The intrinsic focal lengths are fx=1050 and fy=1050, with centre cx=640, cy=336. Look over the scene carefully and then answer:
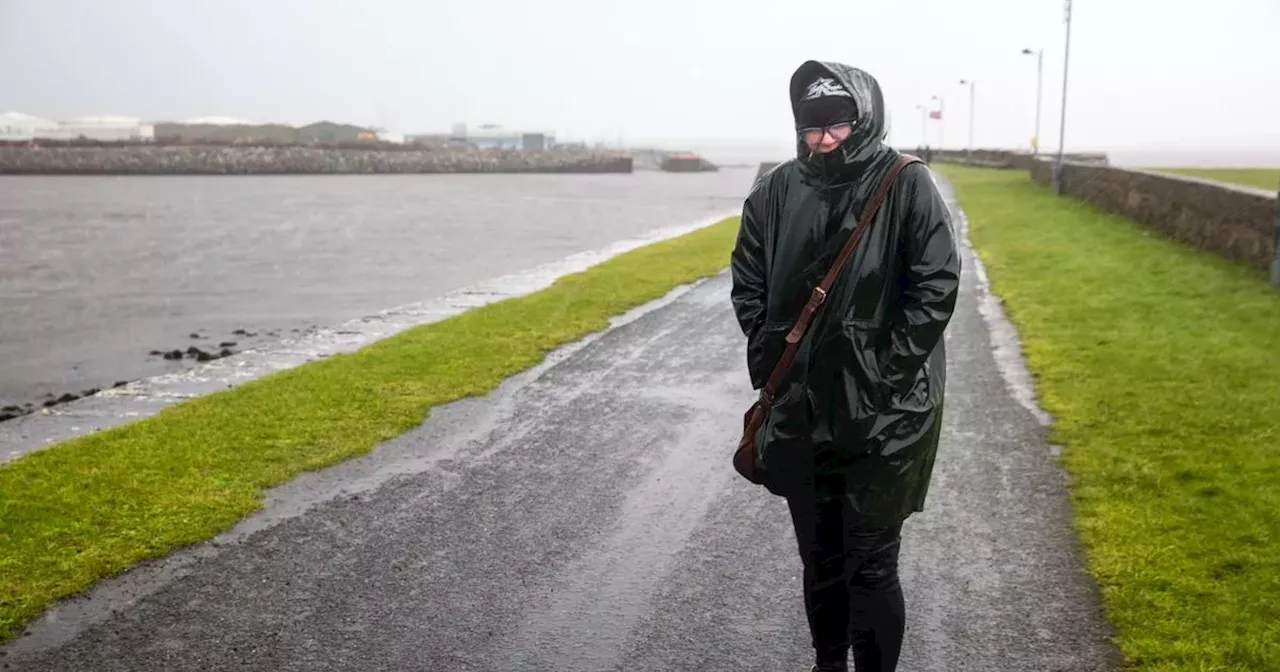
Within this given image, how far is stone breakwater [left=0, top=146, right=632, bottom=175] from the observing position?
106m

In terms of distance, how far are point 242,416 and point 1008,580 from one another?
580 cm

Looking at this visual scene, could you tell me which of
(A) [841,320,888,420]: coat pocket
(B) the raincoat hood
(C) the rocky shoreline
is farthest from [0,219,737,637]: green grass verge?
(B) the raincoat hood

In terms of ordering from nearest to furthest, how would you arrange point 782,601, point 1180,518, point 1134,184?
1. point 782,601
2. point 1180,518
3. point 1134,184

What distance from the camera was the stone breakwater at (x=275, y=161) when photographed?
10625 cm

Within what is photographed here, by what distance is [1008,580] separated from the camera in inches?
190

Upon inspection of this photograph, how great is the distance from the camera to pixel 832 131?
10.4 ft

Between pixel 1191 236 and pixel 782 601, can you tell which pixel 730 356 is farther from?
pixel 1191 236

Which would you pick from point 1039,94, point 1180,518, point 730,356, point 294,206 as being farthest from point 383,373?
point 1039,94

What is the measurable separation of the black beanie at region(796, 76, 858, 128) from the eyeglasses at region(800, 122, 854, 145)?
0.4 inches

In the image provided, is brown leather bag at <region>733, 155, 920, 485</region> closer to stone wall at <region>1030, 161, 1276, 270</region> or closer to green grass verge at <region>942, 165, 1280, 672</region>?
green grass verge at <region>942, 165, 1280, 672</region>

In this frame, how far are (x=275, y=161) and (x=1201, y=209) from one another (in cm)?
11315

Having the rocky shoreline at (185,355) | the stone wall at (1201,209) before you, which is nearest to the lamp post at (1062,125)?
the stone wall at (1201,209)

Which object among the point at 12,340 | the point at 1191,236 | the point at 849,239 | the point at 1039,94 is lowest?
the point at 12,340

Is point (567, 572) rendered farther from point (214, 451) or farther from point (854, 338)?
point (214, 451)
